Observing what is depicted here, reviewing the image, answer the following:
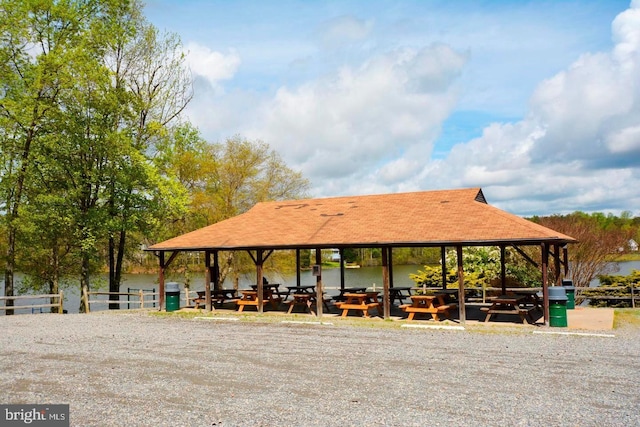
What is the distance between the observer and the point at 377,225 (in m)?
16.3

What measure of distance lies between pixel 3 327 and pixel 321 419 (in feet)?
40.8

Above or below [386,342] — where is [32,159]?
above

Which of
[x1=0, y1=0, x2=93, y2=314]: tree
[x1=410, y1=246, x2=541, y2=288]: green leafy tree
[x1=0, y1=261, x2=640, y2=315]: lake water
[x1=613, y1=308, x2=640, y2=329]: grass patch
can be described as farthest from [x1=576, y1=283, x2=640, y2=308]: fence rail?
[x1=0, y1=0, x2=93, y2=314]: tree

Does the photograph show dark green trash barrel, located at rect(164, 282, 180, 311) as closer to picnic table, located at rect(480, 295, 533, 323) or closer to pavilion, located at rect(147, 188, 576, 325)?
pavilion, located at rect(147, 188, 576, 325)

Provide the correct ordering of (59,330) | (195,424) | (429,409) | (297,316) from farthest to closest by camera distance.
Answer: (297,316) → (59,330) → (429,409) → (195,424)

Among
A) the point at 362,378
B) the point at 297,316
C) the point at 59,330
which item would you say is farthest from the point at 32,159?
the point at 362,378

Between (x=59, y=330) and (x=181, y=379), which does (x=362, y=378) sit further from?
(x=59, y=330)

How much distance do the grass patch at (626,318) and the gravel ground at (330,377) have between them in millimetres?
1155

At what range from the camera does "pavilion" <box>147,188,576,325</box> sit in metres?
13.8

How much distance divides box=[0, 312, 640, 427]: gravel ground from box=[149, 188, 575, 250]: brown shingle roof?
2481 mm

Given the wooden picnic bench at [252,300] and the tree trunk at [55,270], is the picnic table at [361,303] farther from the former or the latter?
the tree trunk at [55,270]

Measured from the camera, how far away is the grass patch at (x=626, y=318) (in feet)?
43.7

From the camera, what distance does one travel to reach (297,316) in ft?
52.5

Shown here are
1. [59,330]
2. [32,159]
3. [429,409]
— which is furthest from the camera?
[32,159]
